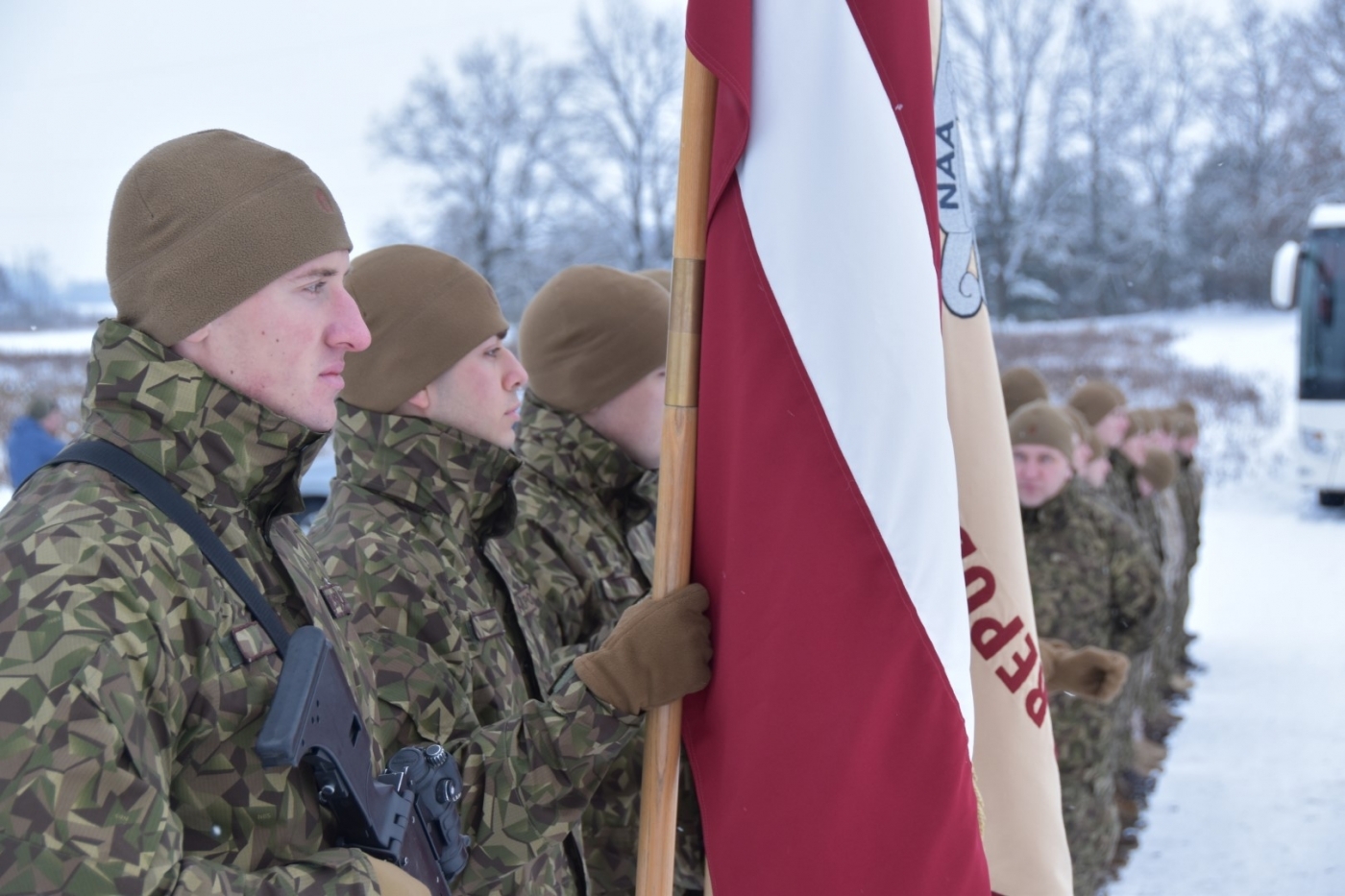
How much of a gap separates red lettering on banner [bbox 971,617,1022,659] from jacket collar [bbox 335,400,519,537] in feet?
3.32

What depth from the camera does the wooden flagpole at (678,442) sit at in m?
2.08

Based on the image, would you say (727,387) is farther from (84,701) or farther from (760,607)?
(84,701)

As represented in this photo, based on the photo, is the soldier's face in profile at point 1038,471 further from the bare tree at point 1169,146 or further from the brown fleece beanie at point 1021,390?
the bare tree at point 1169,146

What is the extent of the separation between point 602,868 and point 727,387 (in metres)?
1.34

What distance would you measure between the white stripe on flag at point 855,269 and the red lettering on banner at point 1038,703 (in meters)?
0.56

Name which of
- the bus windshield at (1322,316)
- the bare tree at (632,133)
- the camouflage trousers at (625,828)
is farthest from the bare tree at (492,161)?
the camouflage trousers at (625,828)

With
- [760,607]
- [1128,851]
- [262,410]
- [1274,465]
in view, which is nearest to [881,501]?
[760,607]

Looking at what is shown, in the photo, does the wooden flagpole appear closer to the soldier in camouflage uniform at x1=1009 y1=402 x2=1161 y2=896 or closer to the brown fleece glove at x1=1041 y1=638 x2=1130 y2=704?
the brown fleece glove at x1=1041 y1=638 x2=1130 y2=704

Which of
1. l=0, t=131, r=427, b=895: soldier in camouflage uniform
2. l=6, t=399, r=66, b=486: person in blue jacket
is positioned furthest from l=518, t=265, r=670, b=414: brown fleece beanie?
l=6, t=399, r=66, b=486: person in blue jacket

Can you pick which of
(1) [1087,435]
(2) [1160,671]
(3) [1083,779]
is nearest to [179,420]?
(3) [1083,779]

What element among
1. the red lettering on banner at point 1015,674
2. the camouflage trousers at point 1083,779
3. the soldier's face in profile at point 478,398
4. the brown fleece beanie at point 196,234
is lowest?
the camouflage trousers at point 1083,779

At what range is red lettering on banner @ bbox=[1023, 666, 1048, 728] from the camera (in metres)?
2.57

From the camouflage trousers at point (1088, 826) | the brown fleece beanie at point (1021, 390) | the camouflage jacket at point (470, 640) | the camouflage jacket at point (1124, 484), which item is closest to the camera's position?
the camouflage jacket at point (470, 640)

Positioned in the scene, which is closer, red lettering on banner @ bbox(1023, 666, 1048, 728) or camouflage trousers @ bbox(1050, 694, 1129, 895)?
red lettering on banner @ bbox(1023, 666, 1048, 728)
